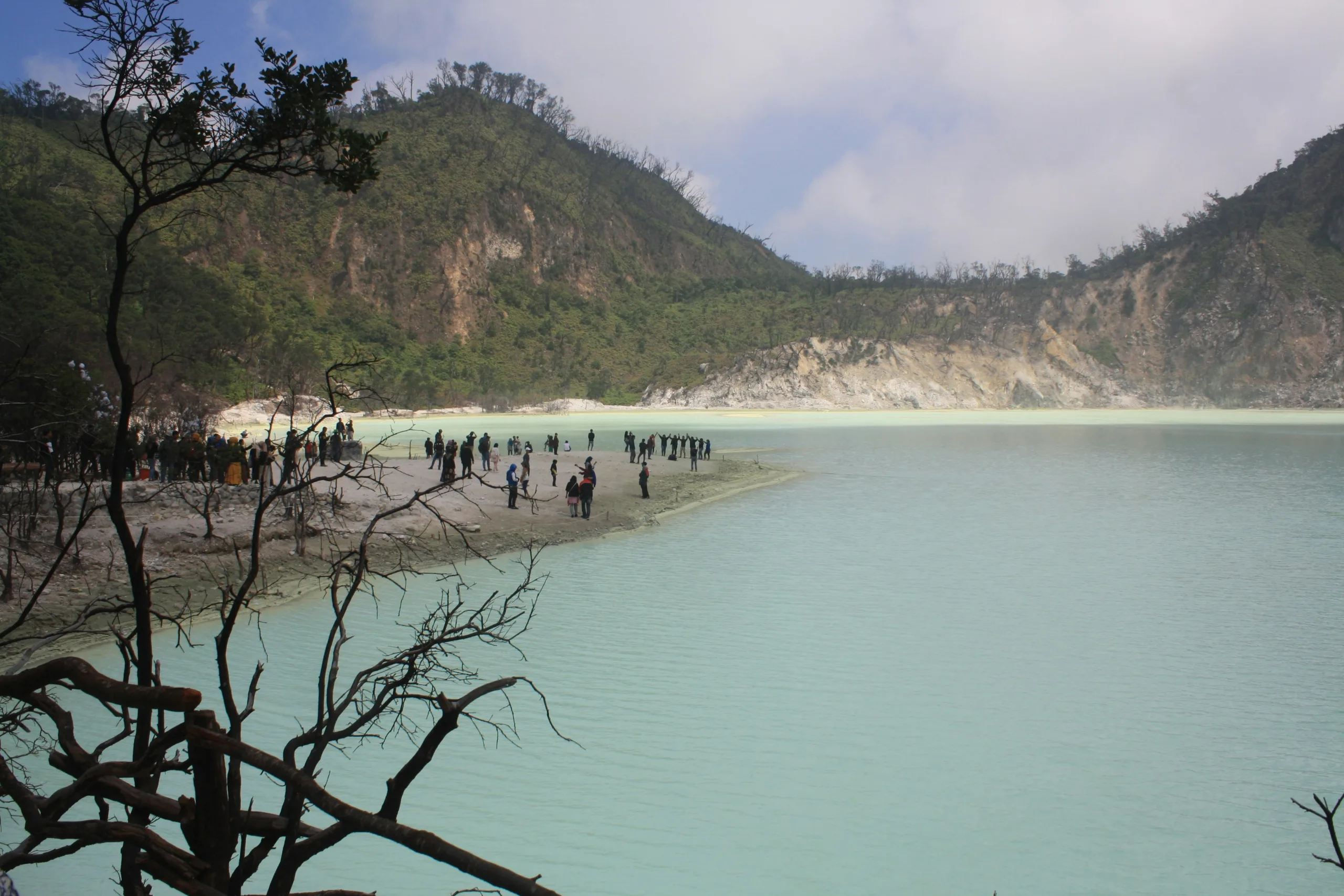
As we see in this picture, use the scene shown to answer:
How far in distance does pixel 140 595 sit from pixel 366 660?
9953mm

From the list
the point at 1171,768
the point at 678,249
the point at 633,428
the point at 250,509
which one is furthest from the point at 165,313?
the point at 678,249

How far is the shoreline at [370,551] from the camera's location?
45.9 feet

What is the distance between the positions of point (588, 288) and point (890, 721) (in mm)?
115684

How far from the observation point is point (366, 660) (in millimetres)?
12977

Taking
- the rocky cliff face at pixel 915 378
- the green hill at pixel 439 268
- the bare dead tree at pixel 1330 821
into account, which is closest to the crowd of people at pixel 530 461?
the bare dead tree at pixel 1330 821

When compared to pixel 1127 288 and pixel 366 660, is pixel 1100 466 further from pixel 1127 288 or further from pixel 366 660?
pixel 1127 288

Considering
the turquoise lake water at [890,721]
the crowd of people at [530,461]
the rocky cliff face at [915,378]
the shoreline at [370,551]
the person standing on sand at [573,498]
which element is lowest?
the turquoise lake water at [890,721]

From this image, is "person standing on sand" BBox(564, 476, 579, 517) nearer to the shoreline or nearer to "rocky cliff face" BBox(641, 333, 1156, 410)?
the shoreline

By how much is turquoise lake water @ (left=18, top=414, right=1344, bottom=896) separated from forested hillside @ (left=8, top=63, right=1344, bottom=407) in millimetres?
60834

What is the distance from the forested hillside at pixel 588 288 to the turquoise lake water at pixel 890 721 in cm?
6083

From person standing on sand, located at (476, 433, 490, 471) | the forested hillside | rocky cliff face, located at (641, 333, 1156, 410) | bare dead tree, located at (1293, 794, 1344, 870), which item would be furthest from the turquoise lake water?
rocky cliff face, located at (641, 333, 1156, 410)

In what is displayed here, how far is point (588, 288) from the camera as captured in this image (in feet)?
406

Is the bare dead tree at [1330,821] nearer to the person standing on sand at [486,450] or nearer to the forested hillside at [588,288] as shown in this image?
the person standing on sand at [486,450]

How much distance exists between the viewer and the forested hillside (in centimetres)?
9156
